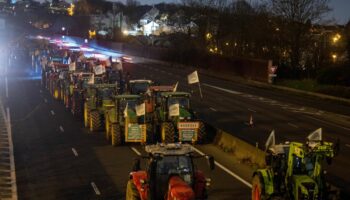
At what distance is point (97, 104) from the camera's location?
33.3 m

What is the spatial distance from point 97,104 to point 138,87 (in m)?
4.26

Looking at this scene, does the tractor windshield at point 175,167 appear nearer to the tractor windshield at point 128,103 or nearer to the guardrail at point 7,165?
the guardrail at point 7,165

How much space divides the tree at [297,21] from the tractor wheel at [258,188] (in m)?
56.5

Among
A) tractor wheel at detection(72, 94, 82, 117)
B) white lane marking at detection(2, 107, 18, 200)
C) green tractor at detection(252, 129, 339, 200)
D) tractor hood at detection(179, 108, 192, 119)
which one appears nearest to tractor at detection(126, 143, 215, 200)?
green tractor at detection(252, 129, 339, 200)

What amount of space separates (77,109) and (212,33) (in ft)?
222

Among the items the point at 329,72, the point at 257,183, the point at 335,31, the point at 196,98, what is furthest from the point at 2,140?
the point at 335,31

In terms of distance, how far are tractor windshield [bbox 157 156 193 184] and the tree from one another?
5890 centimetres

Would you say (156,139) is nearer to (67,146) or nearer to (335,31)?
(67,146)

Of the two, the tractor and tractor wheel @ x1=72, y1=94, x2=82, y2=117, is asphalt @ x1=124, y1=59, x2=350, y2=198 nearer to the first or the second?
tractor wheel @ x1=72, y1=94, x2=82, y2=117

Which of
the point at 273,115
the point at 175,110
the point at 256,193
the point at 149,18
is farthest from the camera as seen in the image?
the point at 149,18

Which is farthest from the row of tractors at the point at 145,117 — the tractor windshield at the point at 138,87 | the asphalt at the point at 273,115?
the asphalt at the point at 273,115

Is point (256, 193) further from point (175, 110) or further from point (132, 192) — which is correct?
point (175, 110)

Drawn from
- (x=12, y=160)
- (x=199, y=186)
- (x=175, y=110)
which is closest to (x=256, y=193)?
(x=199, y=186)

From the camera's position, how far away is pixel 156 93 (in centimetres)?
3059
